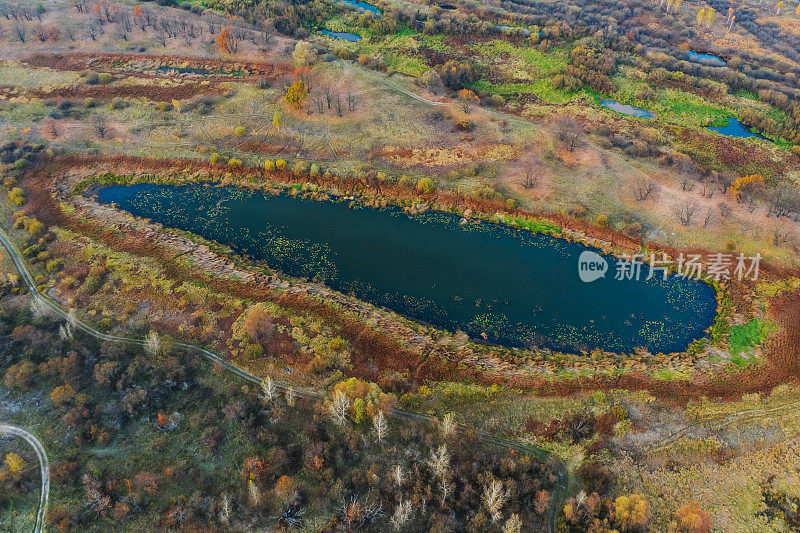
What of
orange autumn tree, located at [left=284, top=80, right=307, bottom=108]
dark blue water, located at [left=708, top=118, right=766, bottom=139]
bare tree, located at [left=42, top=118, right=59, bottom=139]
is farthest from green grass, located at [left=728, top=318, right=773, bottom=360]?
bare tree, located at [left=42, top=118, right=59, bottom=139]

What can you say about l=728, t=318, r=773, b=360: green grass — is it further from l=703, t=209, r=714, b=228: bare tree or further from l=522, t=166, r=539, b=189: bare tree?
l=522, t=166, r=539, b=189: bare tree

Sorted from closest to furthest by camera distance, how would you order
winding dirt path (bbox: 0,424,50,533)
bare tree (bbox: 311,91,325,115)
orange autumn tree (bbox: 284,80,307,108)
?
winding dirt path (bbox: 0,424,50,533) < orange autumn tree (bbox: 284,80,307,108) < bare tree (bbox: 311,91,325,115)

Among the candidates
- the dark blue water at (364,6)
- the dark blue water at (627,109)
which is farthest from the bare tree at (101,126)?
the dark blue water at (627,109)

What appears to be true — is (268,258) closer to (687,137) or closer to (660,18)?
(687,137)

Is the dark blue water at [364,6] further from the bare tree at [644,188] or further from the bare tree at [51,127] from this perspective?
the bare tree at [644,188]

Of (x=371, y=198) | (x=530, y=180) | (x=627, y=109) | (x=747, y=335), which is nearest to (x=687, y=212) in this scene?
(x=747, y=335)

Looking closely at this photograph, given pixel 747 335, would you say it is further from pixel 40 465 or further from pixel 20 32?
pixel 20 32
